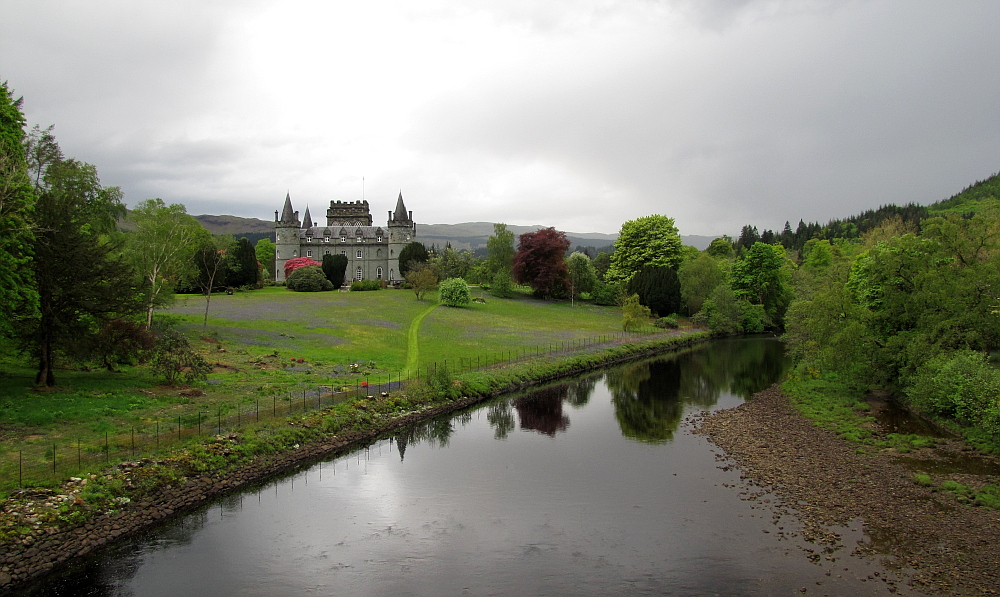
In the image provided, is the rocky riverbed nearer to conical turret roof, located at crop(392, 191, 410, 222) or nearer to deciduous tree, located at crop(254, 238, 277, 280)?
conical turret roof, located at crop(392, 191, 410, 222)

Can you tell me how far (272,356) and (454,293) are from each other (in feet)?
107

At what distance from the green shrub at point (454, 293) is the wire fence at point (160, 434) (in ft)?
107

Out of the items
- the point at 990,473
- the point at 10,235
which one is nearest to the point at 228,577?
the point at 10,235

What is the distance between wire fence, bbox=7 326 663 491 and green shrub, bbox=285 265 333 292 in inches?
1940

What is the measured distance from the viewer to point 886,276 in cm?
2991

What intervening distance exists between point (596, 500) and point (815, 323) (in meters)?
21.4

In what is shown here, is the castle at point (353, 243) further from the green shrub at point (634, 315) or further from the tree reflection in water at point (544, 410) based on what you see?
the tree reflection in water at point (544, 410)

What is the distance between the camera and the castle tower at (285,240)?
332 feet

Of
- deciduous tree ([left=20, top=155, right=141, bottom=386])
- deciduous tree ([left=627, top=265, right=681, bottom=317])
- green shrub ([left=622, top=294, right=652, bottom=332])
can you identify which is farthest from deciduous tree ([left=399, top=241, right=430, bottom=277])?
deciduous tree ([left=20, top=155, right=141, bottom=386])

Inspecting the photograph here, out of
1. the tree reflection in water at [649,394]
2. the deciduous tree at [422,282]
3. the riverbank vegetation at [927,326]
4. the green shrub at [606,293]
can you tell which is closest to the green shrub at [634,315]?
the tree reflection in water at [649,394]

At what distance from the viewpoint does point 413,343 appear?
46469 millimetres

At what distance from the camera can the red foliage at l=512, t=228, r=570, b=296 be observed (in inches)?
3189

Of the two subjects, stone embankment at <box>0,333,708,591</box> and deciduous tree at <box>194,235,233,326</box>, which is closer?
stone embankment at <box>0,333,708,591</box>

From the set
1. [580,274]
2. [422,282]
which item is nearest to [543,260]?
[580,274]
